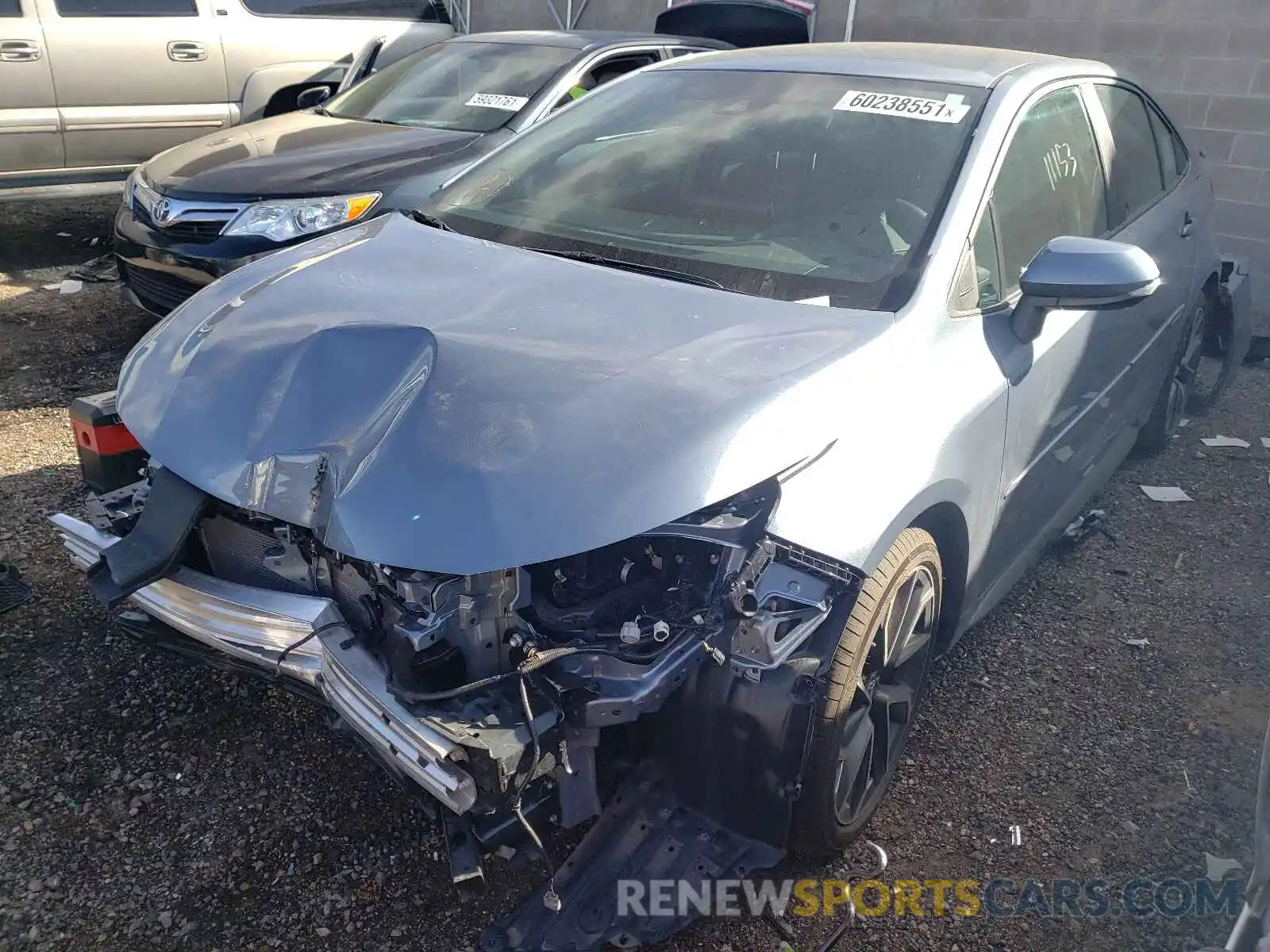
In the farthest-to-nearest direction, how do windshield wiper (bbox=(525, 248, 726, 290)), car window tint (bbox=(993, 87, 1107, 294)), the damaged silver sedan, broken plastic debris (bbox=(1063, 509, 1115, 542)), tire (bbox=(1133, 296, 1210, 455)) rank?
1. tire (bbox=(1133, 296, 1210, 455))
2. broken plastic debris (bbox=(1063, 509, 1115, 542))
3. car window tint (bbox=(993, 87, 1107, 294))
4. windshield wiper (bbox=(525, 248, 726, 290))
5. the damaged silver sedan

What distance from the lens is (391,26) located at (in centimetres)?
797

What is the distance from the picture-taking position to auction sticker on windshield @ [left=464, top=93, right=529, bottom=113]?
18.0 feet

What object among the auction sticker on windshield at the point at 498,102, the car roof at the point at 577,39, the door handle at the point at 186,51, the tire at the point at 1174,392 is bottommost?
the tire at the point at 1174,392

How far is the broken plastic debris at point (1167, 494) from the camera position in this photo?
4.36 m

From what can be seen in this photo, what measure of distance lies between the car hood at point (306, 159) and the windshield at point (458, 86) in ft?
0.64

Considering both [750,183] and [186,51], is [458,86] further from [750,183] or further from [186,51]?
[750,183]

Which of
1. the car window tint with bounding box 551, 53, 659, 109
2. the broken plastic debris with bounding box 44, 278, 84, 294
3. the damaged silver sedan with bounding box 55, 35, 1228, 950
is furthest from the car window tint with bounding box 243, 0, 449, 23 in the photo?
the damaged silver sedan with bounding box 55, 35, 1228, 950

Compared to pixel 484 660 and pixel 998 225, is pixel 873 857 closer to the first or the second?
pixel 484 660

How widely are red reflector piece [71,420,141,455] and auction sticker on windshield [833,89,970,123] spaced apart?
7.24 ft

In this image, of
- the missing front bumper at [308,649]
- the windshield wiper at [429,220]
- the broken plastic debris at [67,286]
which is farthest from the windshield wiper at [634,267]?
the broken plastic debris at [67,286]

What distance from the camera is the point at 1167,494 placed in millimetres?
4410

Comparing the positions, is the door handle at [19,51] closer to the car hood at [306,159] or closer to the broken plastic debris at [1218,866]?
the car hood at [306,159]

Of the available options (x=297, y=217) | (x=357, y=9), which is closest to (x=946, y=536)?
(x=297, y=217)

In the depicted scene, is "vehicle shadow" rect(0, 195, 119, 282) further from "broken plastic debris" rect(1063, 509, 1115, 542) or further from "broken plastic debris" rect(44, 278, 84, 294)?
"broken plastic debris" rect(1063, 509, 1115, 542)
